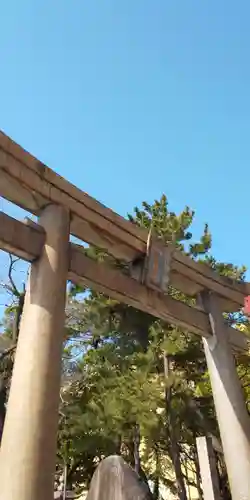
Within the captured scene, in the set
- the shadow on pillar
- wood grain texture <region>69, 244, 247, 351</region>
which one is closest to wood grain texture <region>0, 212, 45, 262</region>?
wood grain texture <region>69, 244, 247, 351</region>

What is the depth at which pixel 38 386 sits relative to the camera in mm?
4363

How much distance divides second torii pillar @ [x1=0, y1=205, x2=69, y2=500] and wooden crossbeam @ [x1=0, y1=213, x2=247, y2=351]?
235 millimetres

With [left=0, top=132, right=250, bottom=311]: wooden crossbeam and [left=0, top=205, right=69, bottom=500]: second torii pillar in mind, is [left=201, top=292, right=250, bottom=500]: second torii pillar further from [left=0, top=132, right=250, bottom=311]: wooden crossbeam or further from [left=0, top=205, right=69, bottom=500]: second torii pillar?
[left=0, top=205, right=69, bottom=500]: second torii pillar

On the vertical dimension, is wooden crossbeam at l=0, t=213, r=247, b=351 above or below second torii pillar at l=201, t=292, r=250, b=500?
above

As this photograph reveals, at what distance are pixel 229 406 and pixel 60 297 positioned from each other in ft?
12.0

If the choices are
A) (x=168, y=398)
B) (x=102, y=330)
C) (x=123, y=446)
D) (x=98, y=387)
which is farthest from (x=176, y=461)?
(x=102, y=330)

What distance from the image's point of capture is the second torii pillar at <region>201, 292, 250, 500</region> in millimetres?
6316

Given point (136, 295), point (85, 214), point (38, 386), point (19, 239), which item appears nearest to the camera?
point (38, 386)

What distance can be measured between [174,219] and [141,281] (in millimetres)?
6693

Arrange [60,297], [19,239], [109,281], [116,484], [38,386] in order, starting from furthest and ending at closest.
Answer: [109,281], [19,239], [60,297], [116,484], [38,386]

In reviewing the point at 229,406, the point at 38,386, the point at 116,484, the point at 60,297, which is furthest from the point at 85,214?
the point at 229,406

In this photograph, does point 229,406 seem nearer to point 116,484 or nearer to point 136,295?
point 136,295

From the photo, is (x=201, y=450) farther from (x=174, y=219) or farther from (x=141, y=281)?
(x=174, y=219)

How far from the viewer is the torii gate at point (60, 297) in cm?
413
